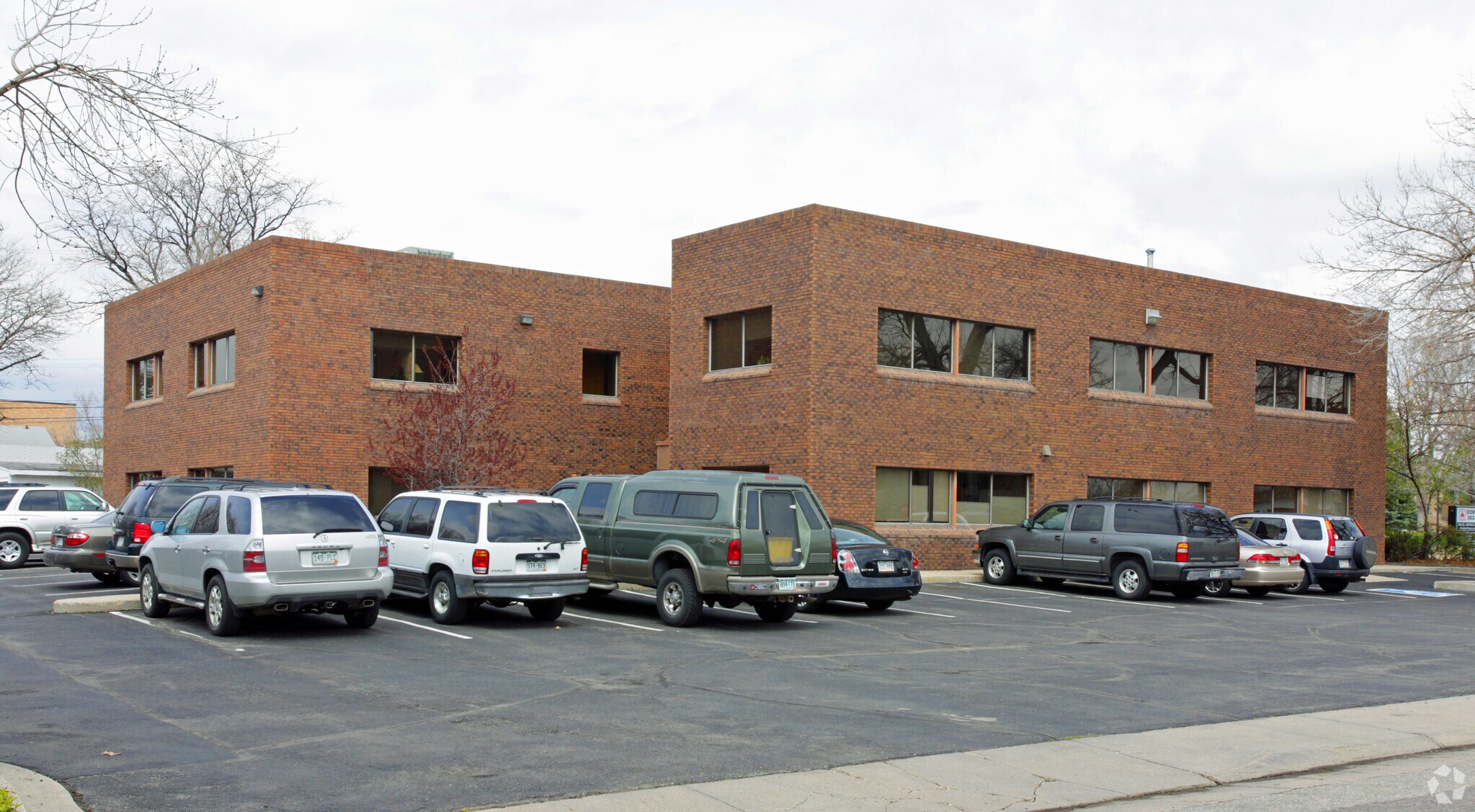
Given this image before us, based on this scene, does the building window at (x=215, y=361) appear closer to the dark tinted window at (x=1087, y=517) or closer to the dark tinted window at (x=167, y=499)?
the dark tinted window at (x=167, y=499)

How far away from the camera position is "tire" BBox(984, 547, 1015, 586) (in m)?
25.0

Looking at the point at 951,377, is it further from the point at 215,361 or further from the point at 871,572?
the point at 215,361

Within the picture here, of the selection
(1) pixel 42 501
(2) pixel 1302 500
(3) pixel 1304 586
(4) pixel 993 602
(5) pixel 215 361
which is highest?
(5) pixel 215 361

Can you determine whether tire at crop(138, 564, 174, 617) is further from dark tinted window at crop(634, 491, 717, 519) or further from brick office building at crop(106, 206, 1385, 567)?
brick office building at crop(106, 206, 1385, 567)

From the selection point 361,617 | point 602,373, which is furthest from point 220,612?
point 602,373

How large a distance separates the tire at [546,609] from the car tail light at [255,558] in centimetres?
364

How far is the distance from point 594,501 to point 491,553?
2.91m

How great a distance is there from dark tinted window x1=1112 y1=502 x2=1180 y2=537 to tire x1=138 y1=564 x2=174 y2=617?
52.2ft

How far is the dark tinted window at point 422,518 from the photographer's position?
16.4 m

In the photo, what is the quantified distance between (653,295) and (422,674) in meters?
22.2

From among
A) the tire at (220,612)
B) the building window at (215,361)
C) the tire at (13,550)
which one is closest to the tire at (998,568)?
the tire at (220,612)

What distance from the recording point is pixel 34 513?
2598 cm

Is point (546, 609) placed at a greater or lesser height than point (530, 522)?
lesser

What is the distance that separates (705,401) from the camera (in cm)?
2766
